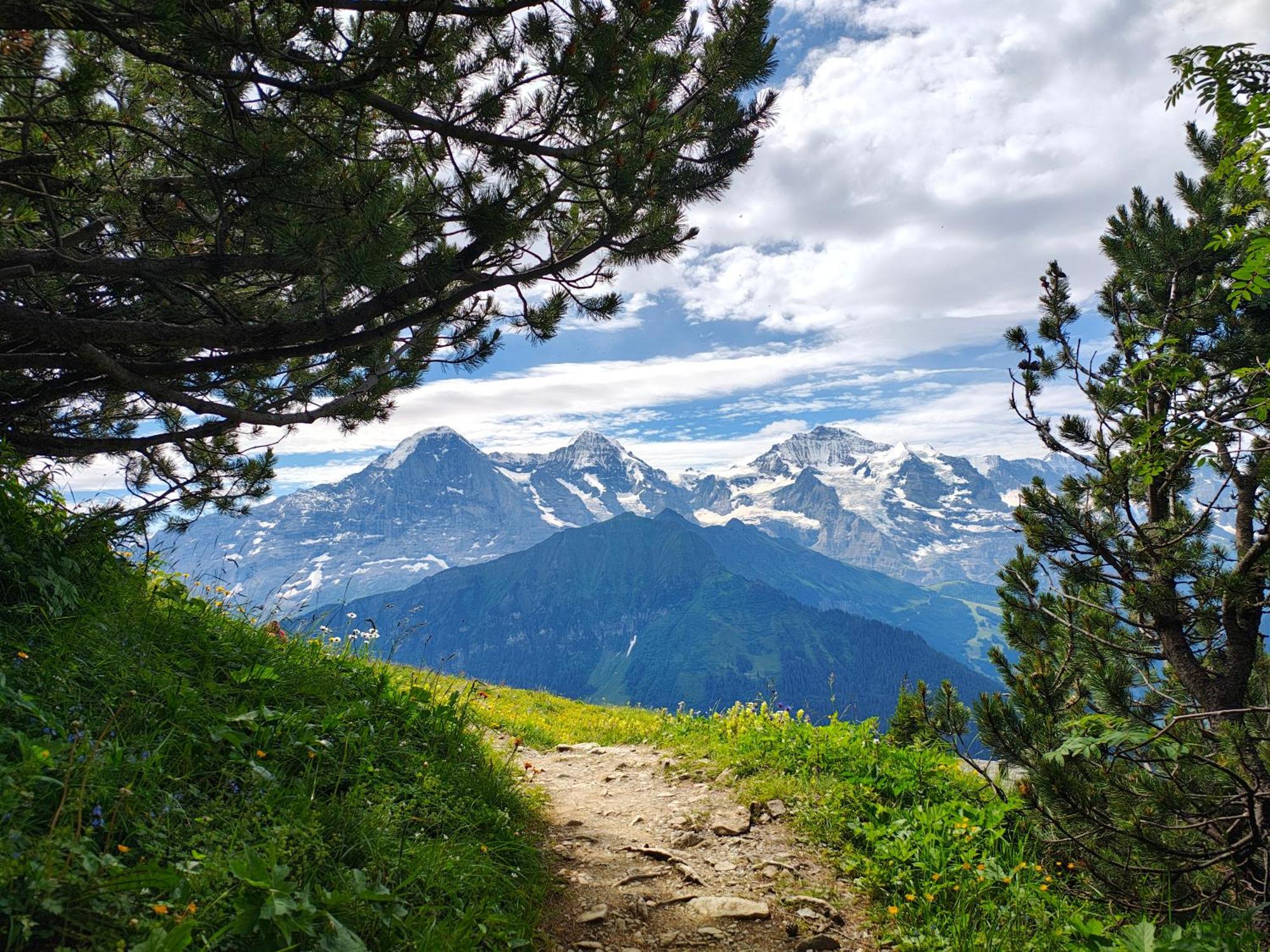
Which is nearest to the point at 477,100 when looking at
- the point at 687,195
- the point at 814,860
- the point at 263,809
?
the point at 687,195

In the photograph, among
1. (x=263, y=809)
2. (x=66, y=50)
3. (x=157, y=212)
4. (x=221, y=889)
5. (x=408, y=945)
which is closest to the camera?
(x=221, y=889)

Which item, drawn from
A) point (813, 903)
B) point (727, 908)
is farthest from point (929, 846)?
point (727, 908)

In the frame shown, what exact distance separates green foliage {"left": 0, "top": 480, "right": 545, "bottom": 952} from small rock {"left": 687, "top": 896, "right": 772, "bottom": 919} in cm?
120

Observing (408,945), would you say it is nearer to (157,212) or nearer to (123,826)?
(123,826)

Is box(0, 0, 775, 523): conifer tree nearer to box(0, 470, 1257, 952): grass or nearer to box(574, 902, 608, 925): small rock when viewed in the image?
box(0, 470, 1257, 952): grass

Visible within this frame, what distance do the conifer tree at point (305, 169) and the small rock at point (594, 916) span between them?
4.86 meters

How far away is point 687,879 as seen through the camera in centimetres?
523

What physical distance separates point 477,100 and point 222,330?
284 centimetres

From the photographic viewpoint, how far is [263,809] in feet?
11.7

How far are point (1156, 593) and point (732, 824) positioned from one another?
4.27 metres

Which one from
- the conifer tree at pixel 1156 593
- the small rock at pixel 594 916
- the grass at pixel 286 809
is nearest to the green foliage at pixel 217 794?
the grass at pixel 286 809

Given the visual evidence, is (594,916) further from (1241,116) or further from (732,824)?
(1241,116)

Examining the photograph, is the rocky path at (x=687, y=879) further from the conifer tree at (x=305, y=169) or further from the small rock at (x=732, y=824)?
the conifer tree at (x=305, y=169)

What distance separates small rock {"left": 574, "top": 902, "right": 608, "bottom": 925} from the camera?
449 centimetres
